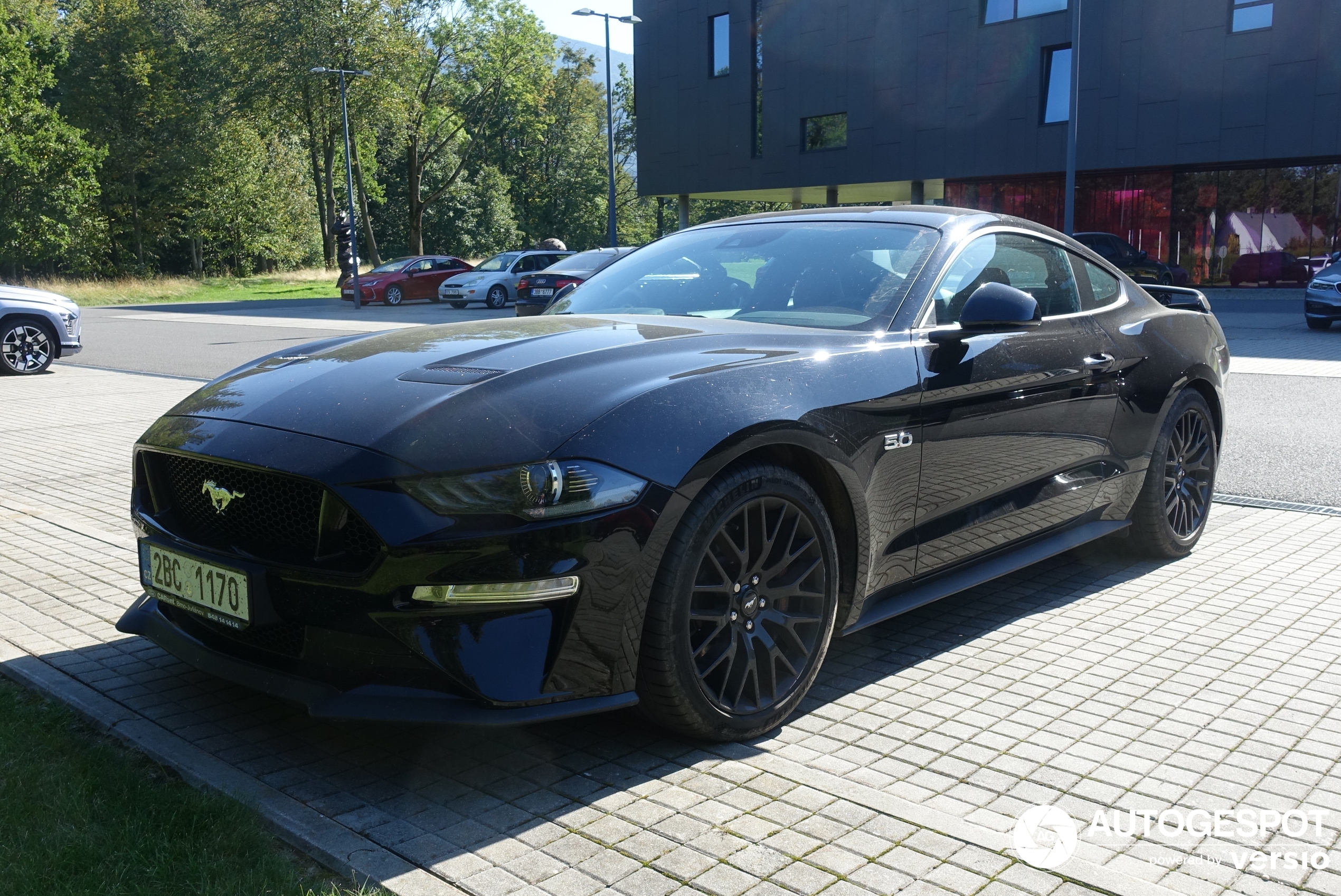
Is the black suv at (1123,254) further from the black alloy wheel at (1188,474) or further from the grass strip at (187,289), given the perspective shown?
the grass strip at (187,289)

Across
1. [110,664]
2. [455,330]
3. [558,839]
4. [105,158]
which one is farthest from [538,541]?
[105,158]

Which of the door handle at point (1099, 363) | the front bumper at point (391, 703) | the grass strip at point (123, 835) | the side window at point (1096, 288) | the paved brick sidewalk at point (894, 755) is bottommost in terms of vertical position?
the paved brick sidewalk at point (894, 755)

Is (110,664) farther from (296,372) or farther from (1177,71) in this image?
(1177,71)

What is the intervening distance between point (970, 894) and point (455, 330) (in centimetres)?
251

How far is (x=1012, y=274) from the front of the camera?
4.52m

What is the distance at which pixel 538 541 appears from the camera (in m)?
2.81

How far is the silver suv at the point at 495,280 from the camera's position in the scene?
31.9 meters

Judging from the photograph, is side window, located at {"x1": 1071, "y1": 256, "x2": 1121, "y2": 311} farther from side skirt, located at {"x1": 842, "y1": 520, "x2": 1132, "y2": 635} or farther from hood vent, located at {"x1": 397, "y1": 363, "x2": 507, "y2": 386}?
hood vent, located at {"x1": 397, "y1": 363, "x2": 507, "y2": 386}

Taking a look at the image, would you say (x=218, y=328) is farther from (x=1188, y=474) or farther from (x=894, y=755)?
(x=894, y=755)

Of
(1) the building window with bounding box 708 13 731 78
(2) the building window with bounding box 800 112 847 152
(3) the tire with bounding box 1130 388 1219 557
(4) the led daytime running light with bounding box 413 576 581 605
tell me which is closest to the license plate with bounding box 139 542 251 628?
(4) the led daytime running light with bounding box 413 576 581 605

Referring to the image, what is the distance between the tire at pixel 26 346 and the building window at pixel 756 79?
91.2 feet

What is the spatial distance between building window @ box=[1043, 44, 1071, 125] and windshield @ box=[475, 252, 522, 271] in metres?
15.2

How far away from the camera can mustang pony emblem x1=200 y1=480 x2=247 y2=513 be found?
317 centimetres

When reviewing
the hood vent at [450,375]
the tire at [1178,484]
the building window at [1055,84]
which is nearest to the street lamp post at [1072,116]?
the building window at [1055,84]
